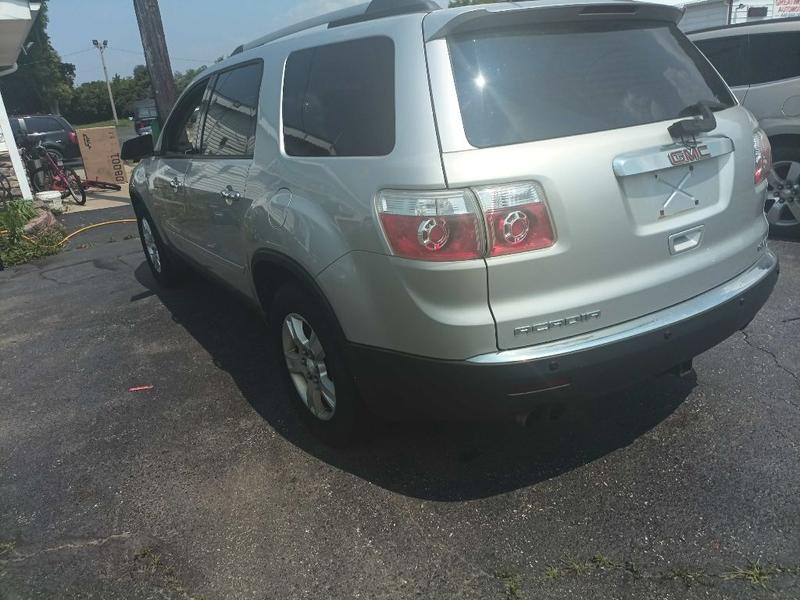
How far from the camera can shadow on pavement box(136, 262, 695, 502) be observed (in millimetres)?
2678

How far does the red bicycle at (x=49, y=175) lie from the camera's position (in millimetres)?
12156

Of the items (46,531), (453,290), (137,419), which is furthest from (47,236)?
(453,290)

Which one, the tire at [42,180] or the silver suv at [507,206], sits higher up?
the silver suv at [507,206]

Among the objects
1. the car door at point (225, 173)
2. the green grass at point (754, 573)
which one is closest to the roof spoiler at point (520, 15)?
the car door at point (225, 173)

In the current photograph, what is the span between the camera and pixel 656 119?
2.41 m

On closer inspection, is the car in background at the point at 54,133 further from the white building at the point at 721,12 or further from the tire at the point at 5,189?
→ the white building at the point at 721,12

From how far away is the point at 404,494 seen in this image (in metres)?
2.63

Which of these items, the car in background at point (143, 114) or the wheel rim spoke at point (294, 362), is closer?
the wheel rim spoke at point (294, 362)

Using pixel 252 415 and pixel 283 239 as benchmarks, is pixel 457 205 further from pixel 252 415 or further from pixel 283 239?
pixel 252 415

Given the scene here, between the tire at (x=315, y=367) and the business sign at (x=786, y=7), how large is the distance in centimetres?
1662

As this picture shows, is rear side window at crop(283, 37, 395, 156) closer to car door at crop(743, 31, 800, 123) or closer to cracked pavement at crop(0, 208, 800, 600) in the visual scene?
cracked pavement at crop(0, 208, 800, 600)

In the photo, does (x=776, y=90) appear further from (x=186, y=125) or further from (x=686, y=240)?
(x=186, y=125)

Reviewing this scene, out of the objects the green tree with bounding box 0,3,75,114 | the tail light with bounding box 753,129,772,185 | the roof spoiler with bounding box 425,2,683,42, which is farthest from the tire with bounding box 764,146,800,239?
the green tree with bounding box 0,3,75,114

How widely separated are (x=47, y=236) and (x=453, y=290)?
8189 mm
